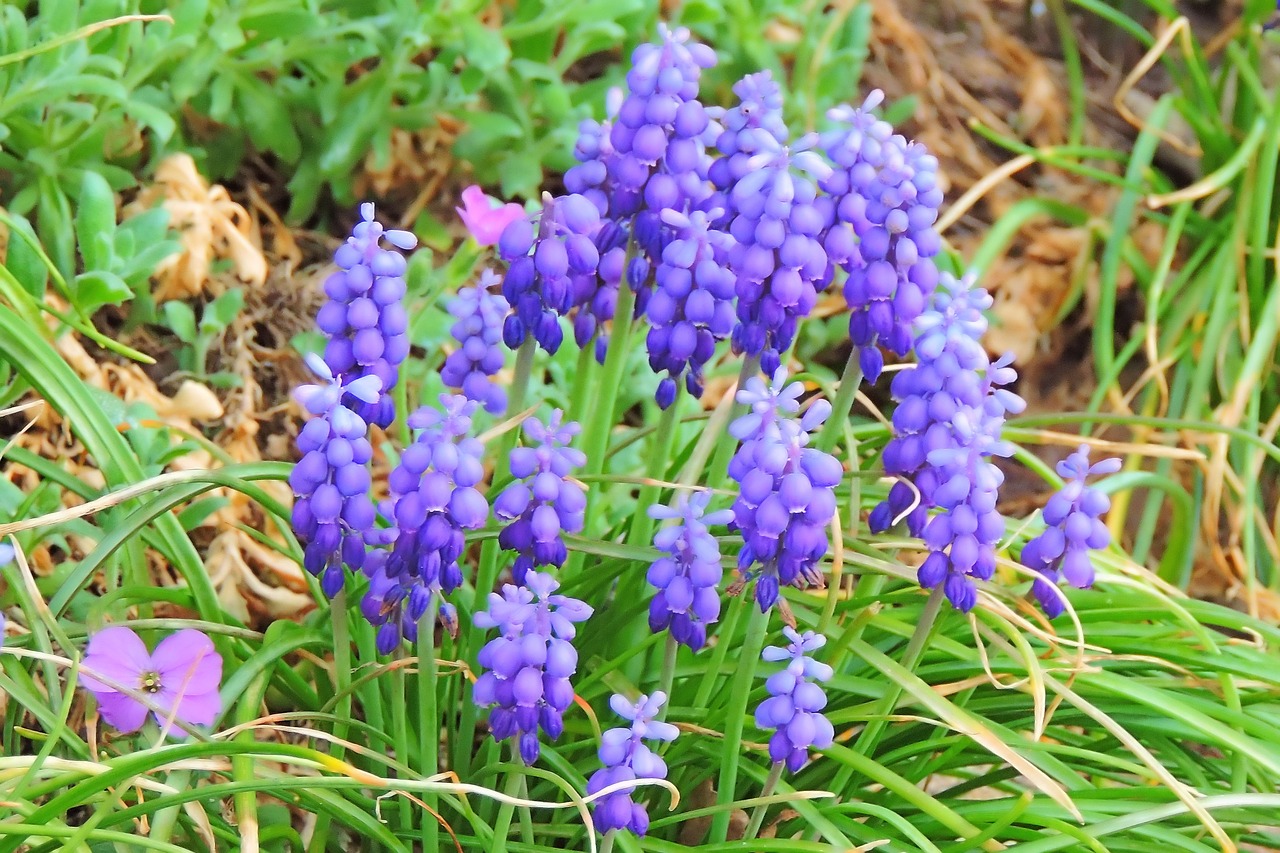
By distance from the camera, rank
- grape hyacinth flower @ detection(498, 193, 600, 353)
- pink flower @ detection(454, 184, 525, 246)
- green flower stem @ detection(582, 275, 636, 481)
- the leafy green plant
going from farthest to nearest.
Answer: the leafy green plant, pink flower @ detection(454, 184, 525, 246), green flower stem @ detection(582, 275, 636, 481), grape hyacinth flower @ detection(498, 193, 600, 353)

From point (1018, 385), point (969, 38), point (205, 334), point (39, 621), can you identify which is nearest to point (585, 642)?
point (39, 621)

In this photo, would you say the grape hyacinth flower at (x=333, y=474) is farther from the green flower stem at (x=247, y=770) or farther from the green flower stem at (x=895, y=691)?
the green flower stem at (x=895, y=691)

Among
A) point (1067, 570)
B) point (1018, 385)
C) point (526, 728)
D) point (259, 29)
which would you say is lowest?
point (1018, 385)

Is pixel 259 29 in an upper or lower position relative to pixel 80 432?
upper

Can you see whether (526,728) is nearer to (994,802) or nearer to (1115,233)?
(994,802)

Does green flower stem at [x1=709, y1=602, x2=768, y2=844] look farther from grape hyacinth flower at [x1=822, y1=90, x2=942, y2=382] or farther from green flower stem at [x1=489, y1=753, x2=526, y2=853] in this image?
grape hyacinth flower at [x1=822, y1=90, x2=942, y2=382]

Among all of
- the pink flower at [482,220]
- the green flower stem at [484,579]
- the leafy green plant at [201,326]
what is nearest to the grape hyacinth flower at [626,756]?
the green flower stem at [484,579]

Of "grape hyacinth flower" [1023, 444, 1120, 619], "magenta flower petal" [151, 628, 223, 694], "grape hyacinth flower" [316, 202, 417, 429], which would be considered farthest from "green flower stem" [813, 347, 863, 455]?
"magenta flower petal" [151, 628, 223, 694]
